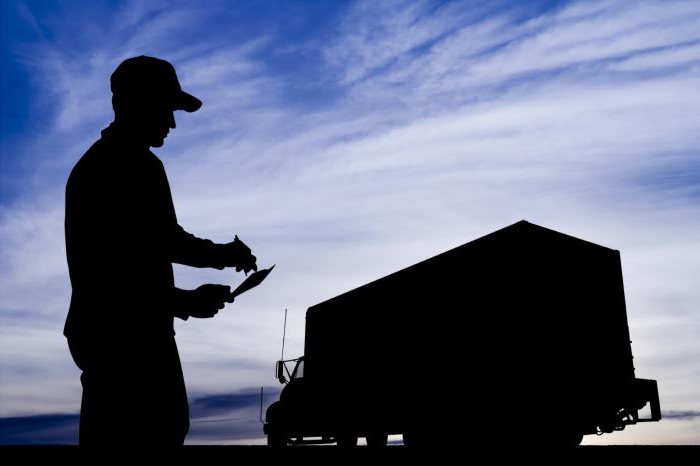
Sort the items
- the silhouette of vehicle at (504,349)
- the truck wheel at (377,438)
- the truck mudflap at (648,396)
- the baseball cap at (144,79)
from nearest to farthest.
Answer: the baseball cap at (144,79) → the silhouette of vehicle at (504,349) → the truck mudflap at (648,396) → the truck wheel at (377,438)

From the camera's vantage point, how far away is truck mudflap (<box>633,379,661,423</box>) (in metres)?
11.8

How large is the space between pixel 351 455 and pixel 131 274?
2.98 ft

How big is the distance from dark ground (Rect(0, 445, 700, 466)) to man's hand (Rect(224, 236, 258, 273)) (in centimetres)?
72

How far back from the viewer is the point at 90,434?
204 cm

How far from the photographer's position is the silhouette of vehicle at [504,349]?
10898 millimetres

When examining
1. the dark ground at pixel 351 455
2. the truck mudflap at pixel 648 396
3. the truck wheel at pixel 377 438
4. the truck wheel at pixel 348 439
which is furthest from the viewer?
the truck wheel at pixel 348 439

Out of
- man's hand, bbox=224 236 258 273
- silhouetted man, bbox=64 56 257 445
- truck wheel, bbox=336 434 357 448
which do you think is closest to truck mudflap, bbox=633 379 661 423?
truck wheel, bbox=336 434 357 448

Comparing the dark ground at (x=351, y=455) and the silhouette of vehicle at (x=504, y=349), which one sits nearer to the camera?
the dark ground at (x=351, y=455)

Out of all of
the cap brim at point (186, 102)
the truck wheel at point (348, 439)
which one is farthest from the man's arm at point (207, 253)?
the truck wheel at point (348, 439)

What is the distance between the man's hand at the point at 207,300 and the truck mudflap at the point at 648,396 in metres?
11.1

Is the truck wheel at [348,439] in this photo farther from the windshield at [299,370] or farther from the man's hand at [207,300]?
the man's hand at [207,300]

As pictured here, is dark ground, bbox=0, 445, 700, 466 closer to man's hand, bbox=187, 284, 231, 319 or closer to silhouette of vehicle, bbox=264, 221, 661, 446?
man's hand, bbox=187, 284, 231, 319

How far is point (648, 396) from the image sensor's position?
39.1 feet

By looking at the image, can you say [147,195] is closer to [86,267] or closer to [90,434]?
[86,267]
